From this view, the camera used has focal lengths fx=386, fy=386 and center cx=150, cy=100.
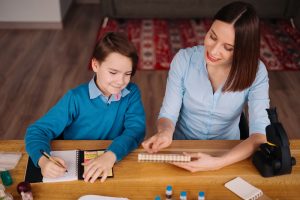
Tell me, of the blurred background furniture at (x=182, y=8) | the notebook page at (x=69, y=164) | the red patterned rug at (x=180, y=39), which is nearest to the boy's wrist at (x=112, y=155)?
the notebook page at (x=69, y=164)

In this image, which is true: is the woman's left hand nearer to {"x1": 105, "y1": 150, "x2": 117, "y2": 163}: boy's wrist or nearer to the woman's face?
{"x1": 105, "y1": 150, "x2": 117, "y2": 163}: boy's wrist

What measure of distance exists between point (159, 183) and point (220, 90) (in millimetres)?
529

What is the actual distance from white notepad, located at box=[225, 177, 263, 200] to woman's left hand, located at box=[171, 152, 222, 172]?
0.26ft

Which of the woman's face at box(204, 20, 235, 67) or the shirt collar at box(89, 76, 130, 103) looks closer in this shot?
the woman's face at box(204, 20, 235, 67)

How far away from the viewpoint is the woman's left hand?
4.25 feet

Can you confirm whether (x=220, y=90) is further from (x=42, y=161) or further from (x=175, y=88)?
(x=42, y=161)

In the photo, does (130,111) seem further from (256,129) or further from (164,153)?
(256,129)

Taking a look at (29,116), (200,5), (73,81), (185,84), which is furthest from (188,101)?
(200,5)

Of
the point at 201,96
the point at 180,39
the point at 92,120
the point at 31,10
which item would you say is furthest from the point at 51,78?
the point at 201,96

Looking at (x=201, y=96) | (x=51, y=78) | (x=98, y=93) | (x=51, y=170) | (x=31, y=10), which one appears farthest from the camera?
(x=31, y=10)

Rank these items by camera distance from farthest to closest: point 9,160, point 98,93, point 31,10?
1. point 31,10
2. point 98,93
3. point 9,160

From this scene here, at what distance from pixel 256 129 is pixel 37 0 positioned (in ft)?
11.8

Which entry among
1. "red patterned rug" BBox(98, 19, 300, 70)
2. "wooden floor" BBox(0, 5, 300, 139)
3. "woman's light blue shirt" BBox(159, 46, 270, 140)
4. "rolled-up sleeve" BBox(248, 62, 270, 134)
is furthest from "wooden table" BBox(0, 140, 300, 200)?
"red patterned rug" BBox(98, 19, 300, 70)

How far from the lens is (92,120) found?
157cm
